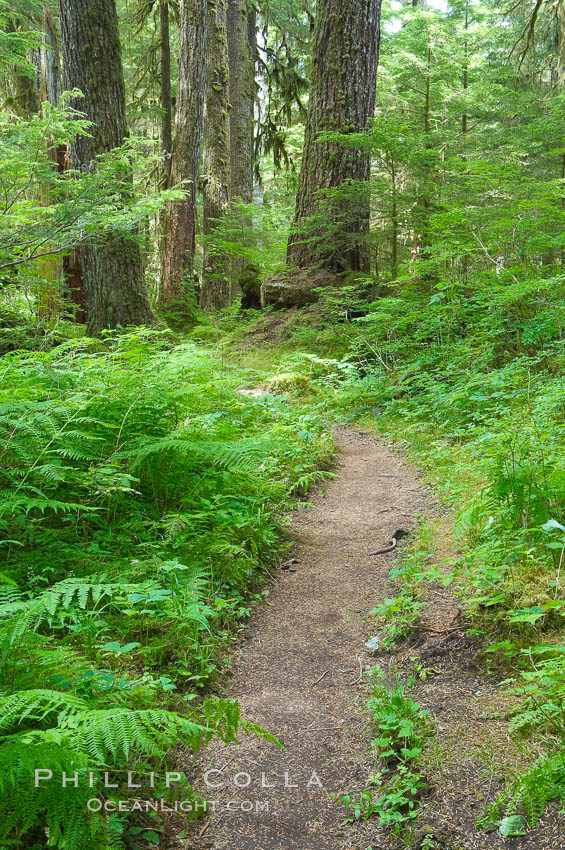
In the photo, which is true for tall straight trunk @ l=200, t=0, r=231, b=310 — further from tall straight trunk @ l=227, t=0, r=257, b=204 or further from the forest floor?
the forest floor

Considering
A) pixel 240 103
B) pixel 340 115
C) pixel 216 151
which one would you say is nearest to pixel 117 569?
pixel 340 115

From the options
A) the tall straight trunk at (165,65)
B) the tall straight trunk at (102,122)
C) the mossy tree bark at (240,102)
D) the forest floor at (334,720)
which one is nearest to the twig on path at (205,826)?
the forest floor at (334,720)

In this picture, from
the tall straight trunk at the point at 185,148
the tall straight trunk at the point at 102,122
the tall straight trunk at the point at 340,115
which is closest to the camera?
the tall straight trunk at the point at 102,122

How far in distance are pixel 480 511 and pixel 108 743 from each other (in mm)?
2168

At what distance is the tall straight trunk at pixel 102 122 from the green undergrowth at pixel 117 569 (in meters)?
2.74

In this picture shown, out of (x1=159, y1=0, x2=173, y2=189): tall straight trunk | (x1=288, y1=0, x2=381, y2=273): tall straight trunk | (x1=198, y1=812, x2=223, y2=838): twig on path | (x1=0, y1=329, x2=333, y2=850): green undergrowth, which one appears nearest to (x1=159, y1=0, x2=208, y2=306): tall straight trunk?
(x1=159, y1=0, x2=173, y2=189): tall straight trunk

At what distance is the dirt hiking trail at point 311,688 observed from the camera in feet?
6.28

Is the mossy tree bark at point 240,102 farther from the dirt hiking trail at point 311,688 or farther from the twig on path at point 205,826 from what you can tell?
the twig on path at point 205,826

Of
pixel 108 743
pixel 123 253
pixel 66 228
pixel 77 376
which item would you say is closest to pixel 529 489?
pixel 108 743

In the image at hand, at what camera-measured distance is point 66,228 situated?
14.7 feet

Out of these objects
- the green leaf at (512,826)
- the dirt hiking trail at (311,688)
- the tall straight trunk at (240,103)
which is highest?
the tall straight trunk at (240,103)

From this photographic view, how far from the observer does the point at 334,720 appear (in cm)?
241

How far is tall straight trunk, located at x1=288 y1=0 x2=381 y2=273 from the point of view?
880cm

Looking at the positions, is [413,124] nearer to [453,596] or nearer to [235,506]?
[235,506]
